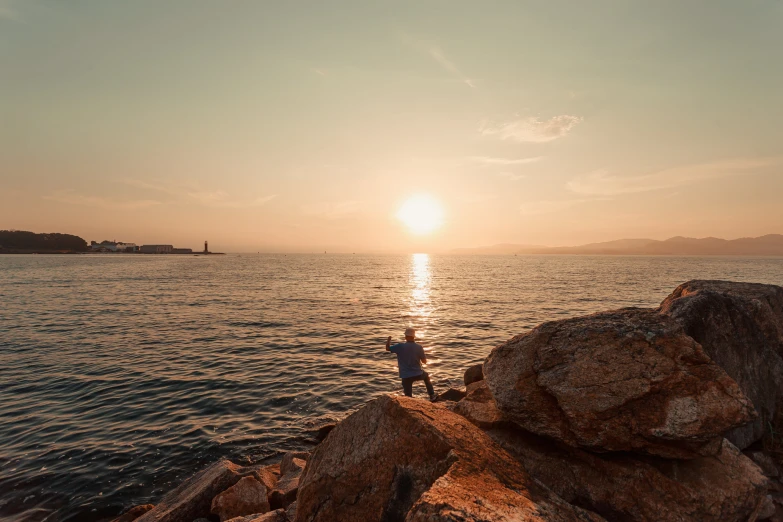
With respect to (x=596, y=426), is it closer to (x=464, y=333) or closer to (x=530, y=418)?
(x=530, y=418)

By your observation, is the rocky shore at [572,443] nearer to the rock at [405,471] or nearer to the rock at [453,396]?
the rock at [405,471]

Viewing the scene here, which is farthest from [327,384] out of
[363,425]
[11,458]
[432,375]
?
[363,425]

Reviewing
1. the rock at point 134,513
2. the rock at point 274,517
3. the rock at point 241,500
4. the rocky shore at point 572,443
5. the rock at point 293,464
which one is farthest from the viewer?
the rock at point 293,464

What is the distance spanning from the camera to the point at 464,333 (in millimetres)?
29562

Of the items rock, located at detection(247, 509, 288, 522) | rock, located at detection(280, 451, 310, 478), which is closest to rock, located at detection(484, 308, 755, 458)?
rock, located at detection(247, 509, 288, 522)

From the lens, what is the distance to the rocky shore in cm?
506

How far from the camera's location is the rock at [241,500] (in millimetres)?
8188

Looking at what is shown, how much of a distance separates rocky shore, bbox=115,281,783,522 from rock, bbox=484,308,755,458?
16 mm

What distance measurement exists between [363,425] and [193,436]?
1050 cm

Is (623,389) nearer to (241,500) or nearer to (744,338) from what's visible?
(744,338)

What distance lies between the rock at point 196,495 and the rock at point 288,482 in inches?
29.8

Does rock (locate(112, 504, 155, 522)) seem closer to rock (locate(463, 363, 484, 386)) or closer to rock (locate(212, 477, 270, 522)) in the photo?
rock (locate(212, 477, 270, 522))

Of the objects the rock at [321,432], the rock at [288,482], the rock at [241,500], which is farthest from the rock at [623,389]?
the rock at [321,432]

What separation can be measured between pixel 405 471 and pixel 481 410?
3229 mm
